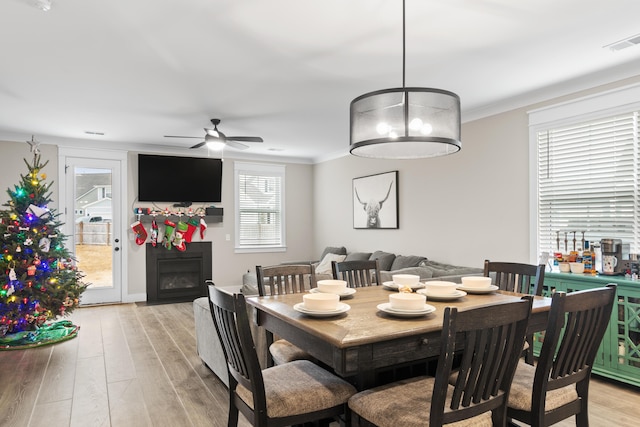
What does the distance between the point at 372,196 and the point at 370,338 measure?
4.95 meters

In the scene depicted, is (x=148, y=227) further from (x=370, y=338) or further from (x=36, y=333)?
(x=370, y=338)

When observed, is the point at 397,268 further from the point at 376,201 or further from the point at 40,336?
the point at 40,336

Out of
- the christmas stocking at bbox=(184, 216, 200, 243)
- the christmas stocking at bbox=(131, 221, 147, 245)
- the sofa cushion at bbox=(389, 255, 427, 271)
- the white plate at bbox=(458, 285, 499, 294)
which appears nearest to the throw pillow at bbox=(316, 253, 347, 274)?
the sofa cushion at bbox=(389, 255, 427, 271)

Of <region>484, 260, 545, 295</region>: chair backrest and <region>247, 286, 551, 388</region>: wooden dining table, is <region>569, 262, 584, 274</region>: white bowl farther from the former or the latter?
<region>247, 286, 551, 388</region>: wooden dining table

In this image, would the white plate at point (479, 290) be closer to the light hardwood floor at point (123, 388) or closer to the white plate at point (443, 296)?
the white plate at point (443, 296)

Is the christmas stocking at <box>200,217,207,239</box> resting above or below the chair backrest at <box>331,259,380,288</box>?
above

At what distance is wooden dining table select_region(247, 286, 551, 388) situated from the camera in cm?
166

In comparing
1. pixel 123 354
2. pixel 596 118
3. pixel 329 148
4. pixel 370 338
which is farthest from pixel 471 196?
pixel 123 354

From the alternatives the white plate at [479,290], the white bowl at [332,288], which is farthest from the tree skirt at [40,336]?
the white plate at [479,290]

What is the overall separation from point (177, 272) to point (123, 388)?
395 cm

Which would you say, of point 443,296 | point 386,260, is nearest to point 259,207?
point 386,260

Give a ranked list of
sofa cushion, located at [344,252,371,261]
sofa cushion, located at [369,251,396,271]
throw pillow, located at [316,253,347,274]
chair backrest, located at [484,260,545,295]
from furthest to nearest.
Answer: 1. throw pillow, located at [316,253,347,274]
2. sofa cushion, located at [344,252,371,261]
3. sofa cushion, located at [369,251,396,271]
4. chair backrest, located at [484,260,545,295]

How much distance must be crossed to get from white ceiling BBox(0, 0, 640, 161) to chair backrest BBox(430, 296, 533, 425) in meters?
1.89

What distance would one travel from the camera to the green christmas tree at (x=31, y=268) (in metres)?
4.38
